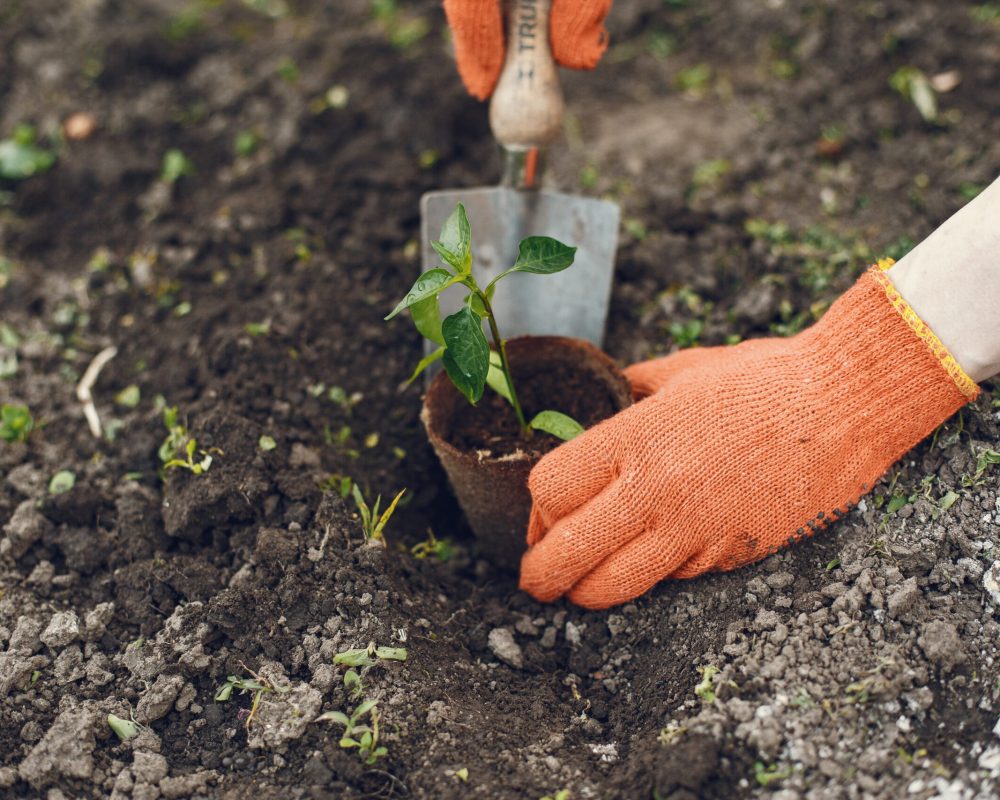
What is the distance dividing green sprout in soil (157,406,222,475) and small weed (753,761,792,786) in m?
1.26

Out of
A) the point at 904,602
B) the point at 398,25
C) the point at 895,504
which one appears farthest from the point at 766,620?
the point at 398,25

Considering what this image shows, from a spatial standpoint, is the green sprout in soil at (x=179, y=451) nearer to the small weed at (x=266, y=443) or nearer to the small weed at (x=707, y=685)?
the small weed at (x=266, y=443)

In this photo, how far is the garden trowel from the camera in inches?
82.2

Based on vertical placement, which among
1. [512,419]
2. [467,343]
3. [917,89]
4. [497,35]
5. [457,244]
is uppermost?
[497,35]

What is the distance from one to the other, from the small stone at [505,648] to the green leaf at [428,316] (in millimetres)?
643

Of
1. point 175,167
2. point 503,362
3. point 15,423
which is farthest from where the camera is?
point 175,167

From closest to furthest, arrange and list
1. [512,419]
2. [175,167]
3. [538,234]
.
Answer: [512,419] < [538,234] < [175,167]

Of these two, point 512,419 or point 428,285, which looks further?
point 512,419

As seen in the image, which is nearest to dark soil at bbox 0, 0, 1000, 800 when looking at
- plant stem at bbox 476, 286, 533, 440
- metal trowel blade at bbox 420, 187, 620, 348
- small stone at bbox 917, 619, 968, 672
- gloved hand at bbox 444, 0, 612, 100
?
small stone at bbox 917, 619, 968, 672

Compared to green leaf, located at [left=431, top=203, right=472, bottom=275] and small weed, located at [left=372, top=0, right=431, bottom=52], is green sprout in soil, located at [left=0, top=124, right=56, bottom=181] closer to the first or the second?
small weed, located at [left=372, top=0, right=431, bottom=52]

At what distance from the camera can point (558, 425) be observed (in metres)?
1.90

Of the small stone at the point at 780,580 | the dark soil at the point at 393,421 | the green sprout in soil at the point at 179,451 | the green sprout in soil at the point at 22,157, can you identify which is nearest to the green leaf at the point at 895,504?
the dark soil at the point at 393,421

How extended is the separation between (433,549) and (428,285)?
0.73m

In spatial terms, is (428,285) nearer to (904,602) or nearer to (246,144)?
(904,602)
